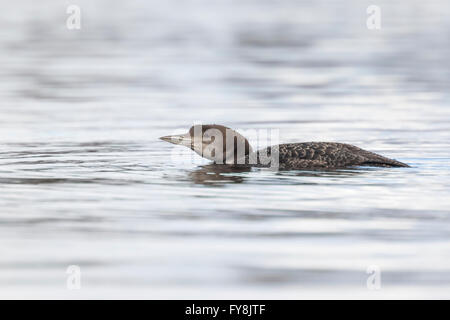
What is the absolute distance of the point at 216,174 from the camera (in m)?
8.98

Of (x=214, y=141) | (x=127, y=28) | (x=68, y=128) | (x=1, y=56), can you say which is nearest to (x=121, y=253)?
(x=214, y=141)

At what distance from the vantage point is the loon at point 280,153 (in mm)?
9031

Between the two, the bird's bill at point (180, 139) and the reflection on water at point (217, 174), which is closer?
the reflection on water at point (217, 174)

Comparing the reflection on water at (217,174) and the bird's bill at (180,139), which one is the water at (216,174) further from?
the bird's bill at (180,139)

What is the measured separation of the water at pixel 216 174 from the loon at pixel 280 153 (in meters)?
0.19

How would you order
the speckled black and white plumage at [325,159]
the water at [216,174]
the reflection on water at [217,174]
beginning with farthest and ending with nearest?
the speckled black and white plumage at [325,159]
the reflection on water at [217,174]
the water at [216,174]

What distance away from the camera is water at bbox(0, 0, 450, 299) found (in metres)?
5.68

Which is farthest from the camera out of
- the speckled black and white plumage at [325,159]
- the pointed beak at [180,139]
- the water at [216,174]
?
the pointed beak at [180,139]

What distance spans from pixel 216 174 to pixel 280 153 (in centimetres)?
62

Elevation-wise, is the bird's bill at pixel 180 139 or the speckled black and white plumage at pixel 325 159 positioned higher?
the bird's bill at pixel 180 139

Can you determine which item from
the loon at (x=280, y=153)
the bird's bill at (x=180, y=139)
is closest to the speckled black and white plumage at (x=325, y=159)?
the loon at (x=280, y=153)

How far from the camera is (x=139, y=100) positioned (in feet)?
47.8

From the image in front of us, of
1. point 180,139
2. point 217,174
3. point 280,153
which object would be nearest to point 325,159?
point 280,153

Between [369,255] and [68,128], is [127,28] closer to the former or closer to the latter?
[68,128]
